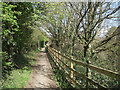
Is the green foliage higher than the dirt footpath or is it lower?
higher

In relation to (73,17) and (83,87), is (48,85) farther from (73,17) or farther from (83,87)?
(73,17)

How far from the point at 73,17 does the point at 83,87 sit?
3368 millimetres

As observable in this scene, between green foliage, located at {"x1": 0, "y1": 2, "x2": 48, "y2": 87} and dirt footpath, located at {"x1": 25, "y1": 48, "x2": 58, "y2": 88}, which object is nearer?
green foliage, located at {"x1": 0, "y1": 2, "x2": 48, "y2": 87}

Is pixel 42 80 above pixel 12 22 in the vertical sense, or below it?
below

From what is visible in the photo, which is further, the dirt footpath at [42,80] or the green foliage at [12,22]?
the dirt footpath at [42,80]

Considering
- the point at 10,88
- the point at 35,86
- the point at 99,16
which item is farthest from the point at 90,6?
the point at 10,88

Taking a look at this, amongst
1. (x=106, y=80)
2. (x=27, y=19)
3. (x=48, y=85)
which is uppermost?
(x=27, y=19)

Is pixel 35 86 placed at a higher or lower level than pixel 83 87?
lower

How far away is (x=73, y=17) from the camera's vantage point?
196 inches

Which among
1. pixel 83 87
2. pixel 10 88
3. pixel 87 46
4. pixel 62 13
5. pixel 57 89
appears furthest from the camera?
pixel 87 46

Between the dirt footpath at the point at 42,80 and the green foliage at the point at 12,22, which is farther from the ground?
the green foliage at the point at 12,22

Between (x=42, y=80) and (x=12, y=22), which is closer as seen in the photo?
(x=12, y=22)

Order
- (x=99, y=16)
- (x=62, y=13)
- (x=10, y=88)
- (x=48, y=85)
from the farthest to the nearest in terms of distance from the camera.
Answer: (x=62, y=13) < (x=99, y=16) < (x=48, y=85) < (x=10, y=88)

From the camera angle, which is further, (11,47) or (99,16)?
(11,47)
